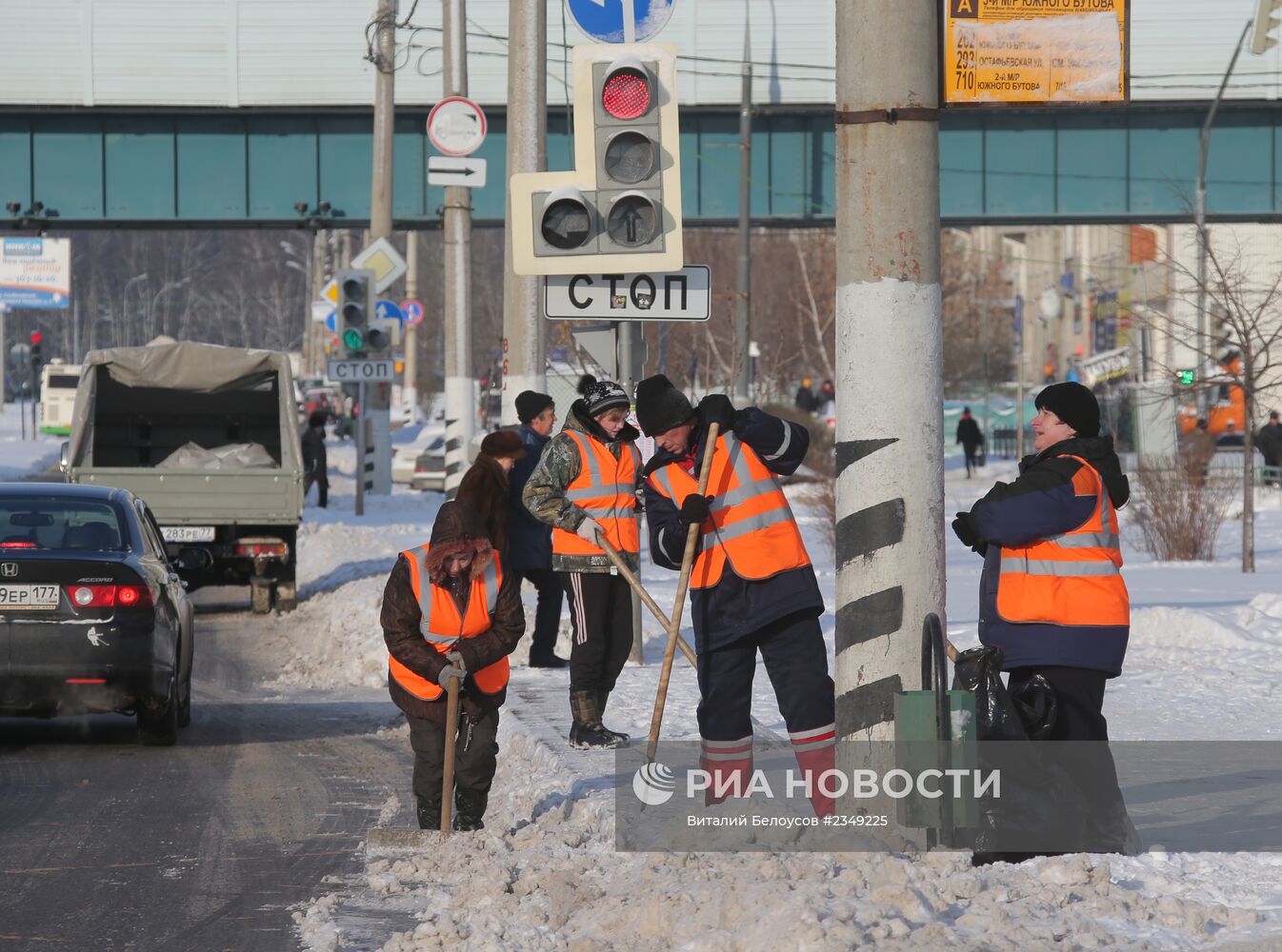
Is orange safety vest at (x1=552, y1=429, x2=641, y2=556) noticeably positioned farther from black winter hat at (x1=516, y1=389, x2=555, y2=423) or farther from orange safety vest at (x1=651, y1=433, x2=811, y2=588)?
orange safety vest at (x1=651, y1=433, x2=811, y2=588)

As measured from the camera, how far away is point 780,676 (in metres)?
7.64

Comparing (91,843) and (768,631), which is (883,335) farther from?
(91,843)

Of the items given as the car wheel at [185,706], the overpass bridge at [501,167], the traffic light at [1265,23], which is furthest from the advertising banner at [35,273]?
the car wheel at [185,706]

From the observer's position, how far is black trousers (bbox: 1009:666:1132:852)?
23.0 ft

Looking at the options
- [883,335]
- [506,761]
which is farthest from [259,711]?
[883,335]

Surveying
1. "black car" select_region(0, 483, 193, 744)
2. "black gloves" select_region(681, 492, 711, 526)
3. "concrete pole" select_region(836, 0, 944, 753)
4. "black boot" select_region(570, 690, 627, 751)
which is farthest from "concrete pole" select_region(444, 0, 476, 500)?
"concrete pole" select_region(836, 0, 944, 753)

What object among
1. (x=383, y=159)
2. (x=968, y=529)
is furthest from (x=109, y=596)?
(x=383, y=159)

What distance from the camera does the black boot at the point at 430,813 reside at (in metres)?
8.15

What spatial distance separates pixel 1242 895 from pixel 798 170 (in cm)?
3088

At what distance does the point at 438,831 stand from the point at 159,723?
152 inches

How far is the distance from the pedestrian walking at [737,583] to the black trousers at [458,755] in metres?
0.90

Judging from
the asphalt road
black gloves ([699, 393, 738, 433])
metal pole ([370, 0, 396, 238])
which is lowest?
the asphalt road

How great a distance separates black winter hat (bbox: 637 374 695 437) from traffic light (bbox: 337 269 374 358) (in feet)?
63.3

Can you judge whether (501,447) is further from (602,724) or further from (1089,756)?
(1089,756)
